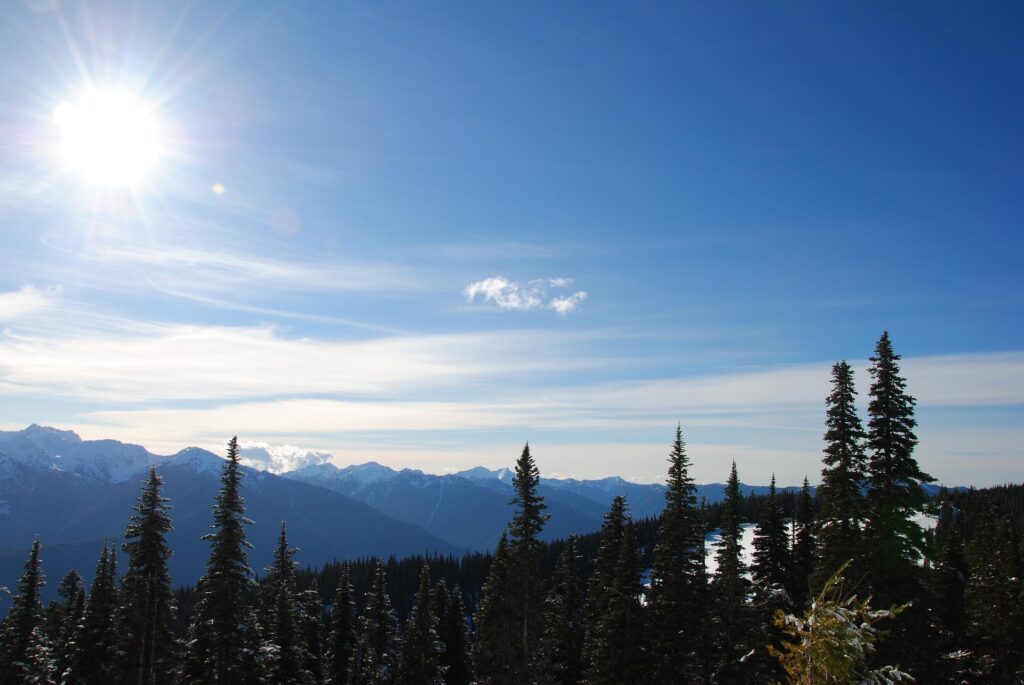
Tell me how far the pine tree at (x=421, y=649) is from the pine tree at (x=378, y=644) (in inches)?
51.2

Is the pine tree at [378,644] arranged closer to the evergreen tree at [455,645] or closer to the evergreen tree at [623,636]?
the evergreen tree at [455,645]

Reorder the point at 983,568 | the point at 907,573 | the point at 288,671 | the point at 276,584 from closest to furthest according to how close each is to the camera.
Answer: the point at 907,573 < the point at 983,568 < the point at 288,671 < the point at 276,584

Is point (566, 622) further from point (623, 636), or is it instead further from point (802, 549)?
point (802, 549)

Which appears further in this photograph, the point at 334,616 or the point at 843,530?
the point at 334,616

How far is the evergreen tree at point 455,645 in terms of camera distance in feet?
214

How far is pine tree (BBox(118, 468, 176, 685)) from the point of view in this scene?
110 feet

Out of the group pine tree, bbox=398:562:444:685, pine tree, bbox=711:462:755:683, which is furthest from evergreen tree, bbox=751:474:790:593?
pine tree, bbox=398:562:444:685

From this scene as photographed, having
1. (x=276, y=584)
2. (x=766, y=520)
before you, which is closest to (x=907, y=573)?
(x=766, y=520)

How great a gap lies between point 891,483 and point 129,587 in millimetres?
39147

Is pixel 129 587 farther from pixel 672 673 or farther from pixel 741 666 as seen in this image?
pixel 741 666

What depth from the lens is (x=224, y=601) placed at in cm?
3319

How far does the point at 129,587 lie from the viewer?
115 ft

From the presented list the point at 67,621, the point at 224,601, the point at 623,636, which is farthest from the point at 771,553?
the point at 67,621

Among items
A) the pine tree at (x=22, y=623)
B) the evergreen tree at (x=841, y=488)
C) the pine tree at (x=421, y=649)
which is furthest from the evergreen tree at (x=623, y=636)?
the pine tree at (x=22, y=623)
